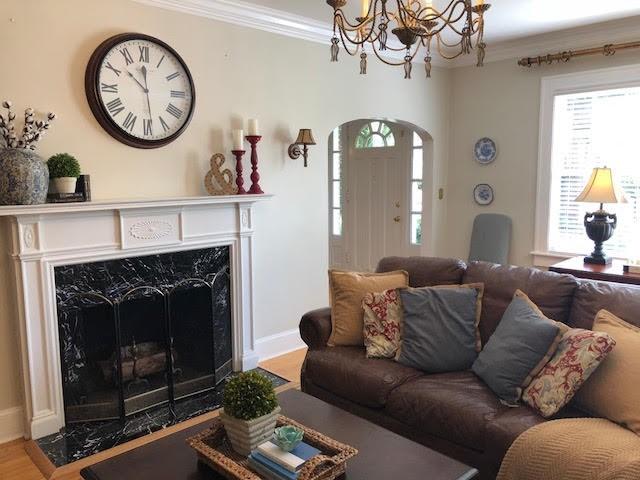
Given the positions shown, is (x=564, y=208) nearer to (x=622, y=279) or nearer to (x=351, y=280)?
(x=622, y=279)

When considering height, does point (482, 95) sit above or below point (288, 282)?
above

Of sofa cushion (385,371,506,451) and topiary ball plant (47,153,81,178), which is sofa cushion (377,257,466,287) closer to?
sofa cushion (385,371,506,451)

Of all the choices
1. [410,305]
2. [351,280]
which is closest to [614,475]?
[410,305]

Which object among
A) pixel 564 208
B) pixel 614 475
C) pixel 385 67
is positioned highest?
pixel 385 67

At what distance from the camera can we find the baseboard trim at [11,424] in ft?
9.30

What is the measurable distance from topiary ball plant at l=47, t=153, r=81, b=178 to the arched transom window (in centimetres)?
394

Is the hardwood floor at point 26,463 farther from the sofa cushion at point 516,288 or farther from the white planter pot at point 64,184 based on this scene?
the sofa cushion at point 516,288

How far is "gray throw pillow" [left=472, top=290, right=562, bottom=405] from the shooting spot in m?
2.28

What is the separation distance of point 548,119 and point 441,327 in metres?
2.85

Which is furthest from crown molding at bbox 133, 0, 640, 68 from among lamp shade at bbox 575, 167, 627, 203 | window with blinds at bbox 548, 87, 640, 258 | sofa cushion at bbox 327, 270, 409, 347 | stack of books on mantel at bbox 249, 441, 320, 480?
stack of books on mantel at bbox 249, 441, 320, 480

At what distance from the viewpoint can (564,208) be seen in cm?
466

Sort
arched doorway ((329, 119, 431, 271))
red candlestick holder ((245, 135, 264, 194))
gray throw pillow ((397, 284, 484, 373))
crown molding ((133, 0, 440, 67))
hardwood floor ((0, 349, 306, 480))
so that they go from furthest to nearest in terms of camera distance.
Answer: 1. arched doorway ((329, 119, 431, 271))
2. red candlestick holder ((245, 135, 264, 194))
3. crown molding ((133, 0, 440, 67))
4. gray throw pillow ((397, 284, 484, 373))
5. hardwood floor ((0, 349, 306, 480))

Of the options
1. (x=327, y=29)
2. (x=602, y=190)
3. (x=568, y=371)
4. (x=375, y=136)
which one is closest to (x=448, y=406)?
(x=568, y=371)

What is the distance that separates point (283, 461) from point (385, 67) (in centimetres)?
388
